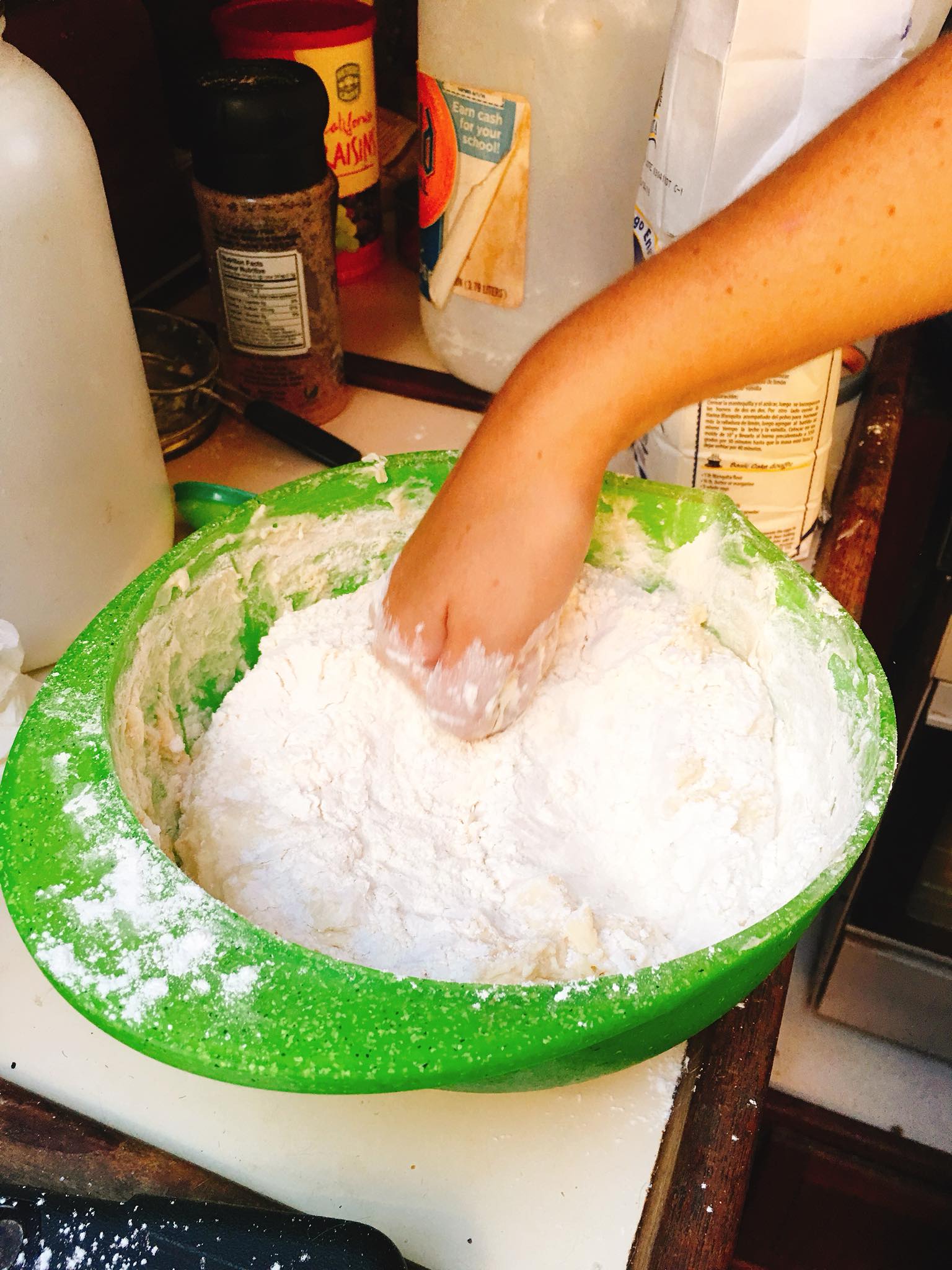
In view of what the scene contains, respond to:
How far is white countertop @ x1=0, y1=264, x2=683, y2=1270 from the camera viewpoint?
436mm

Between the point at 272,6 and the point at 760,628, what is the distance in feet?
2.64

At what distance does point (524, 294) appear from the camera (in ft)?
2.84

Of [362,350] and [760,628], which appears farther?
[362,350]

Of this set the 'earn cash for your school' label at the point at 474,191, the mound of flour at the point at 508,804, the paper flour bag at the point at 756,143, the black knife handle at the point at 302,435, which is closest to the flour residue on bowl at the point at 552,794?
the mound of flour at the point at 508,804

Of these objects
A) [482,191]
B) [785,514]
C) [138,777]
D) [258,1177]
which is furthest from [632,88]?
[258,1177]

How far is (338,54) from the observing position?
909 millimetres

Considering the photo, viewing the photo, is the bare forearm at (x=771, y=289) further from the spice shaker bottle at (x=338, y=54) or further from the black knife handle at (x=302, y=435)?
the spice shaker bottle at (x=338, y=54)

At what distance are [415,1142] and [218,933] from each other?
6.4 inches

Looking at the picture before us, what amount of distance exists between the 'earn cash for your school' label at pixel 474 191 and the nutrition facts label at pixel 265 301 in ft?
0.45

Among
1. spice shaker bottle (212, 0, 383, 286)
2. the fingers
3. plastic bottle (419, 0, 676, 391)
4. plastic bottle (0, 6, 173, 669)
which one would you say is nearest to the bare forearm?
the fingers

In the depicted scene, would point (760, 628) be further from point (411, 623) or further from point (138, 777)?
point (138, 777)

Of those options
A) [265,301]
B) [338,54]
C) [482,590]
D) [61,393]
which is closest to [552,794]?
[482,590]

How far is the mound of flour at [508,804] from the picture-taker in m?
0.49

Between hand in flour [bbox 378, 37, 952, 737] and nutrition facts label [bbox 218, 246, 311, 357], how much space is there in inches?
14.4
